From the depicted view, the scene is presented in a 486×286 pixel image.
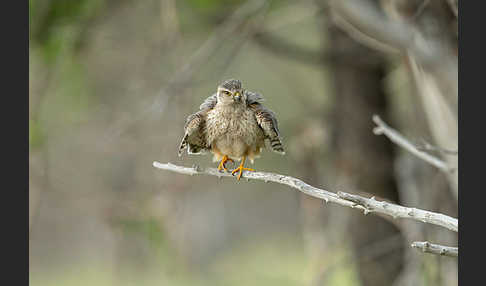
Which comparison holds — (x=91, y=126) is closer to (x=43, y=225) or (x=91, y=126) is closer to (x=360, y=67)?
→ (x=360, y=67)

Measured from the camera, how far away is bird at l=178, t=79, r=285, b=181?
3094 millimetres

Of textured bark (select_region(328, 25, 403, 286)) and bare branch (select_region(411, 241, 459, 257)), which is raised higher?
textured bark (select_region(328, 25, 403, 286))

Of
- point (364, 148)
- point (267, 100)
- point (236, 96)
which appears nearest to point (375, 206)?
point (236, 96)

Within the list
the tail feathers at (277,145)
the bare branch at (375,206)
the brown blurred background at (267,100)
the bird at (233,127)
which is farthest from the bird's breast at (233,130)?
the brown blurred background at (267,100)

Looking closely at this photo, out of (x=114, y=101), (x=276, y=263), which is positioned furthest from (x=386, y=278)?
(x=276, y=263)

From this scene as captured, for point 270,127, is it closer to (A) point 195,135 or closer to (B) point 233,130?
(B) point 233,130

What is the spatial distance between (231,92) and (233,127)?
0.70ft

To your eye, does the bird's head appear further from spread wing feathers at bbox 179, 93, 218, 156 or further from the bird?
spread wing feathers at bbox 179, 93, 218, 156

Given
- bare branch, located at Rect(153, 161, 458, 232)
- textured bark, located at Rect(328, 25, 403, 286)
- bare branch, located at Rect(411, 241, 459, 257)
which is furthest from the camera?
textured bark, located at Rect(328, 25, 403, 286)

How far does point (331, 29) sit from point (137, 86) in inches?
92.1

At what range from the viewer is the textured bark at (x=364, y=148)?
246 inches

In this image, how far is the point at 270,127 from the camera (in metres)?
3.03

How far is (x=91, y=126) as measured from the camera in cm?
685

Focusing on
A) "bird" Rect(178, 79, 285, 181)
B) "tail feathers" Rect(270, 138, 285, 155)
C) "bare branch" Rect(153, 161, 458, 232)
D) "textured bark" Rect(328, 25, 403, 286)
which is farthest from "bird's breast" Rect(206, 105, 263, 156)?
"textured bark" Rect(328, 25, 403, 286)
